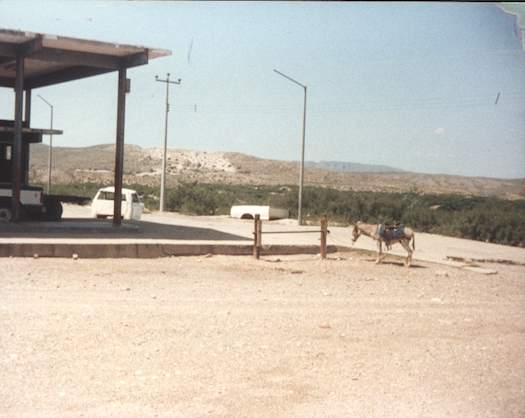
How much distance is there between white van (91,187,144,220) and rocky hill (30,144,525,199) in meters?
78.5

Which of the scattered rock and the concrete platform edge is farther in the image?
the scattered rock

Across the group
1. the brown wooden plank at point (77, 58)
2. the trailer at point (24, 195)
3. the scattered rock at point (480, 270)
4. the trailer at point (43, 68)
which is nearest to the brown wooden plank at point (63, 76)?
the trailer at point (43, 68)

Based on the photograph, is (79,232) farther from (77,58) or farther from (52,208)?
(77,58)

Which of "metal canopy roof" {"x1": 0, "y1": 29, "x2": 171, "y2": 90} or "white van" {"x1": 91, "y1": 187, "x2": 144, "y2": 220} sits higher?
"metal canopy roof" {"x1": 0, "y1": 29, "x2": 171, "y2": 90}

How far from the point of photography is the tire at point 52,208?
70.7ft

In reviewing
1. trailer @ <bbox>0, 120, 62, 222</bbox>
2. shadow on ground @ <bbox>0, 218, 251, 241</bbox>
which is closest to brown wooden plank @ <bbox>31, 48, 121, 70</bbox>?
trailer @ <bbox>0, 120, 62, 222</bbox>

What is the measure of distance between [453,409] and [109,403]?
2.78 metres

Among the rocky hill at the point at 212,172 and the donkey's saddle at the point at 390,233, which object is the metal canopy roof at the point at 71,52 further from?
the rocky hill at the point at 212,172

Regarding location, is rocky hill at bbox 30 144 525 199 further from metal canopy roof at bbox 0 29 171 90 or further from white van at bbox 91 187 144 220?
metal canopy roof at bbox 0 29 171 90

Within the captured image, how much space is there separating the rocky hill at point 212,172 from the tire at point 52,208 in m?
84.3

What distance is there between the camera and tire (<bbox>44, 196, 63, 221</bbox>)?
70.7 feet

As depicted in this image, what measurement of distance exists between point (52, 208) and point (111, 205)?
555 centimetres

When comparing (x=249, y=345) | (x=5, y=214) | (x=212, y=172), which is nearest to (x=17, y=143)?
(x=5, y=214)

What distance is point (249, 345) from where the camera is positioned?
26.3 ft
